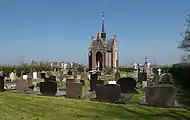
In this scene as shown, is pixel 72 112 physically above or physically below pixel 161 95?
below

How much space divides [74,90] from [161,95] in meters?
4.59

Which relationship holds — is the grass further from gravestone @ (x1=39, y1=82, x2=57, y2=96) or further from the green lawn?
gravestone @ (x1=39, y1=82, x2=57, y2=96)

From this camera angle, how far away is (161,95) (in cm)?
1248

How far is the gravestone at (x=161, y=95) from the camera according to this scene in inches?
492

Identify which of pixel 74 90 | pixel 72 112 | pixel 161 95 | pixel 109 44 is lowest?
pixel 72 112

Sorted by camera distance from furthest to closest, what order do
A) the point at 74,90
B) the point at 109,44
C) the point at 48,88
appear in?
the point at 109,44 → the point at 48,88 → the point at 74,90

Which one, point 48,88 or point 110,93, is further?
point 48,88

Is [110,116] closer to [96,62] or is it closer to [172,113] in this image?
[172,113]

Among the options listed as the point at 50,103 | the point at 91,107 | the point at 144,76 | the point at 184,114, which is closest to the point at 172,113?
the point at 184,114

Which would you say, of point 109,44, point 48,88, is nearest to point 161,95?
point 48,88

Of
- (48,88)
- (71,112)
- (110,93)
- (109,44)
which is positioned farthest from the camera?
(109,44)

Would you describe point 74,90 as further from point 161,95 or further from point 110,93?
point 161,95

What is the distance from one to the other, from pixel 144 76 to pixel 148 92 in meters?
15.4

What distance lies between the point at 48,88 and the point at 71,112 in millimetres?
6775
